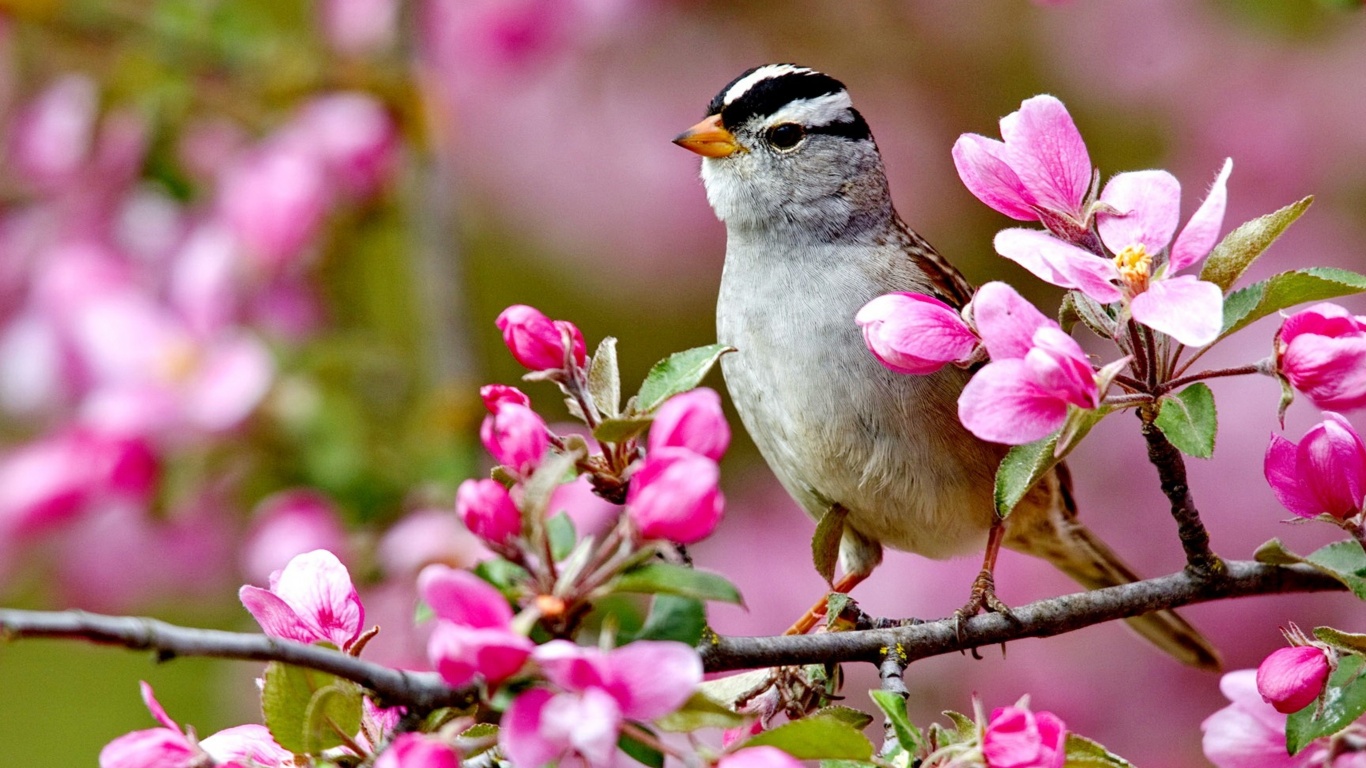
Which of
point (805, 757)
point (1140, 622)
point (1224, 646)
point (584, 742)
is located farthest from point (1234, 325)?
point (1224, 646)

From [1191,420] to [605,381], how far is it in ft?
1.59

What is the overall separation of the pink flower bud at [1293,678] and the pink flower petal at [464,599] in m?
0.68

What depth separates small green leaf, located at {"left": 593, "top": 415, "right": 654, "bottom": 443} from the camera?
114 cm

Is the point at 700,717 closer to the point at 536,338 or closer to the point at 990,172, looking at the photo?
the point at 536,338

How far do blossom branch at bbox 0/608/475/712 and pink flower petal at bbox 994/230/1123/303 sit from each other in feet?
1.84

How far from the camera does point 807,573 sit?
3.46 metres

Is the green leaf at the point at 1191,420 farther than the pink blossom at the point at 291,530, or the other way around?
the pink blossom at the point at 291,530

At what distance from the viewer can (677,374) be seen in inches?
48.5

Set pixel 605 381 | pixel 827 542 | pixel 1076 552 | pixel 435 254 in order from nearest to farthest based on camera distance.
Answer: pixel 605 381 < pixel 827 542 < pixel 1076 552 < pixel 435 254

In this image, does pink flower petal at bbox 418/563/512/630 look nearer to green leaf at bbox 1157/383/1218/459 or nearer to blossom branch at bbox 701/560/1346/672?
blossom branch at bbox 701/560/1346/672

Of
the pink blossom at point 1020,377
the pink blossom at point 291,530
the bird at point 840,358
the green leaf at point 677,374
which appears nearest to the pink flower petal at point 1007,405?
the pink blossom at point 1020,377

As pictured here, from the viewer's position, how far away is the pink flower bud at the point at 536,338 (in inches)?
48.0

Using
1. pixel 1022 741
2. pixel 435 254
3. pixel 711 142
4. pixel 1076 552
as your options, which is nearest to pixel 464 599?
pixel 1022 741

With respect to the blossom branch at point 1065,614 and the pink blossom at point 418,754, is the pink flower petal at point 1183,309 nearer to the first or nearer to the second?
the blossom branch at point 1065,614
